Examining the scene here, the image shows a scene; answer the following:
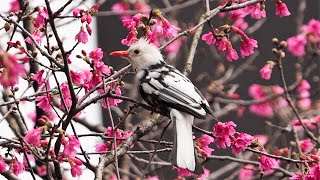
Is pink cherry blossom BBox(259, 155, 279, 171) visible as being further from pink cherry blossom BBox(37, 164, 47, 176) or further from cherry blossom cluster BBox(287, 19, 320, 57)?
cherry blossom cluster BBox(287, 19, 320, 57)

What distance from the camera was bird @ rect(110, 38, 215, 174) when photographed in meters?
3.78

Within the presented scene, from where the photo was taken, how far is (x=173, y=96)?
13.2 feet

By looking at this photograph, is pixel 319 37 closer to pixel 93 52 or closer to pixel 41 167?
pixel 41 167

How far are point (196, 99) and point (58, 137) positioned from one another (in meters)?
0.78

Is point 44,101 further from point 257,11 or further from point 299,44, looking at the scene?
point 299,44

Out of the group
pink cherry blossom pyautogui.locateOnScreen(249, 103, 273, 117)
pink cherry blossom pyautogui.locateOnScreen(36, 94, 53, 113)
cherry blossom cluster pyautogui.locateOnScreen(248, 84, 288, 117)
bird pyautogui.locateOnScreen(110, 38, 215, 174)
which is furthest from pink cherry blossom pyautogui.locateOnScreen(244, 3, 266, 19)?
pink cherry blossom pyautogui.locateOnScreen(249, 103, 273, 117)

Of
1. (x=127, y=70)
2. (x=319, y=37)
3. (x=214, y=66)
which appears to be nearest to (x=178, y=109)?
(x=127, y=70)

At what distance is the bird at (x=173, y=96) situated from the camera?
3783 millimetres

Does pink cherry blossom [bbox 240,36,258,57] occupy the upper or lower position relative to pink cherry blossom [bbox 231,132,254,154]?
upper

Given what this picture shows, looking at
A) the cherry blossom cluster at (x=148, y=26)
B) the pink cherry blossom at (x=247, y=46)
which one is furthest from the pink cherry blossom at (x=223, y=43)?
the cherry blossom cluster at (x=148, y=26)

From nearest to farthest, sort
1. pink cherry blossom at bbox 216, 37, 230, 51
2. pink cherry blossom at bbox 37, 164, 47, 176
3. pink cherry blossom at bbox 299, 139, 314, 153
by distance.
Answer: pink cherry blossom at bbox 216, 37, 230, 51
pink cherry blossom at bbox 37, 164, 47, 176
pink cherry blossom at bbox 299, 139, 314, 153

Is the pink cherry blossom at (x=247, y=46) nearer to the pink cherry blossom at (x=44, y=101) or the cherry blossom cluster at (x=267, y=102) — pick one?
the pink cherry blossom at (x=44, y=101)

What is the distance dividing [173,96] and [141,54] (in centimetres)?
53

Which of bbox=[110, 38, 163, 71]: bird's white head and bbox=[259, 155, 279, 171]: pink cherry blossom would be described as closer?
bbox=[259, 155, 279, 171]: pink cherry blossom
